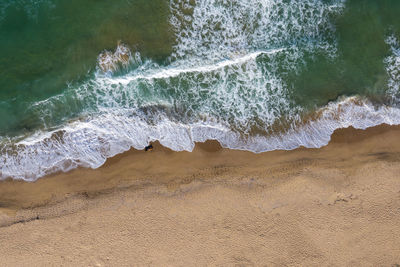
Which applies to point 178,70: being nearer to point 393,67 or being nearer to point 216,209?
point 216,209

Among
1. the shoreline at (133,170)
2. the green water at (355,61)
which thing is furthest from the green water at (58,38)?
the green water at (355,61)

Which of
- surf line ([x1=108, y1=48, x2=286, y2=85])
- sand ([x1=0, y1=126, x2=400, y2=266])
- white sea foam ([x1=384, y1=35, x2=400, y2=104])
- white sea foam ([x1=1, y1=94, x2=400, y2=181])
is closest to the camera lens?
sand ([x1=0, y1=126, x2=400, y2=266])

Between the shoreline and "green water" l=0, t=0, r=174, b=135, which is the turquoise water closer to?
"green water" l=0, t=0, r=174, b=135

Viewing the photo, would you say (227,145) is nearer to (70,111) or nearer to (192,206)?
(192,206)

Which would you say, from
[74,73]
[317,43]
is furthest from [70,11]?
[317,43]

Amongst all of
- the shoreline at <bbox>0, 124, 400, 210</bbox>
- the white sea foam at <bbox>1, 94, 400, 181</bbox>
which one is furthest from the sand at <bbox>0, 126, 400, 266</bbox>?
the white sea foam at <bbox>1, 94, 400, 181</bbox>

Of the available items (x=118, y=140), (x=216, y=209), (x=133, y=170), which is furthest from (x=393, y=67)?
(x=118, y=140)
